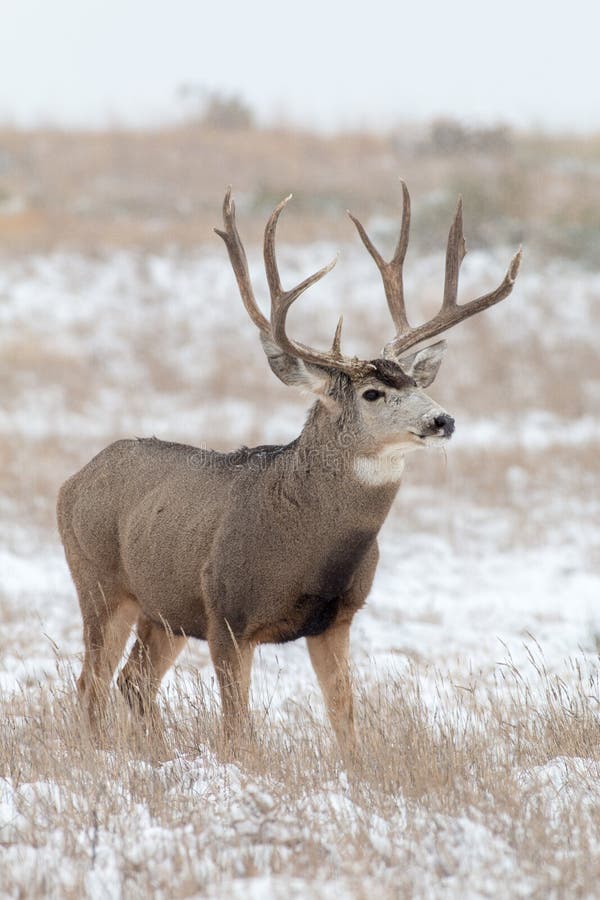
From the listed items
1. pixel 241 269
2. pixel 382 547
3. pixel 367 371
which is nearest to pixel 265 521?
pixel 367 371

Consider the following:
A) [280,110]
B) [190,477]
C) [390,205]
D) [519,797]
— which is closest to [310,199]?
[390,205]

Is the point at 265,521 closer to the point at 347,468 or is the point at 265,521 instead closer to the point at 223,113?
the point at 347,468

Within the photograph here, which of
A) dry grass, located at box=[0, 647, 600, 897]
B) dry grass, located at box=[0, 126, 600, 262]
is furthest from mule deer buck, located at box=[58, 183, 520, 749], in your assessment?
dry grass, located at box=[0, 126, 600, 262]

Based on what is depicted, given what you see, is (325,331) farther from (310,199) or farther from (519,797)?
(519,797)

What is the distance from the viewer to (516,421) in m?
19.4

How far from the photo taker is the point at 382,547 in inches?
490

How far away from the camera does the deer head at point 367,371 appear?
17.7 ft

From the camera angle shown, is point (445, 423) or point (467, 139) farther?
point (467, 139)

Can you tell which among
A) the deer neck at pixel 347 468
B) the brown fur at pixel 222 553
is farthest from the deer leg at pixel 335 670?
the deer neck at pixel 347 468

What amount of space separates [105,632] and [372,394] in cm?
186

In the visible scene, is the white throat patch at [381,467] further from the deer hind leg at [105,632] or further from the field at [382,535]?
the deer hind leg at [105,632]

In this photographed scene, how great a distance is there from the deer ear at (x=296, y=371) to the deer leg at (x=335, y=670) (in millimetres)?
1097

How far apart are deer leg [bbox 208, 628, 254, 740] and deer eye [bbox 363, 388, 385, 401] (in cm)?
119

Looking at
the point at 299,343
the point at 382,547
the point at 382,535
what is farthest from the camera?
the point at 382,535
